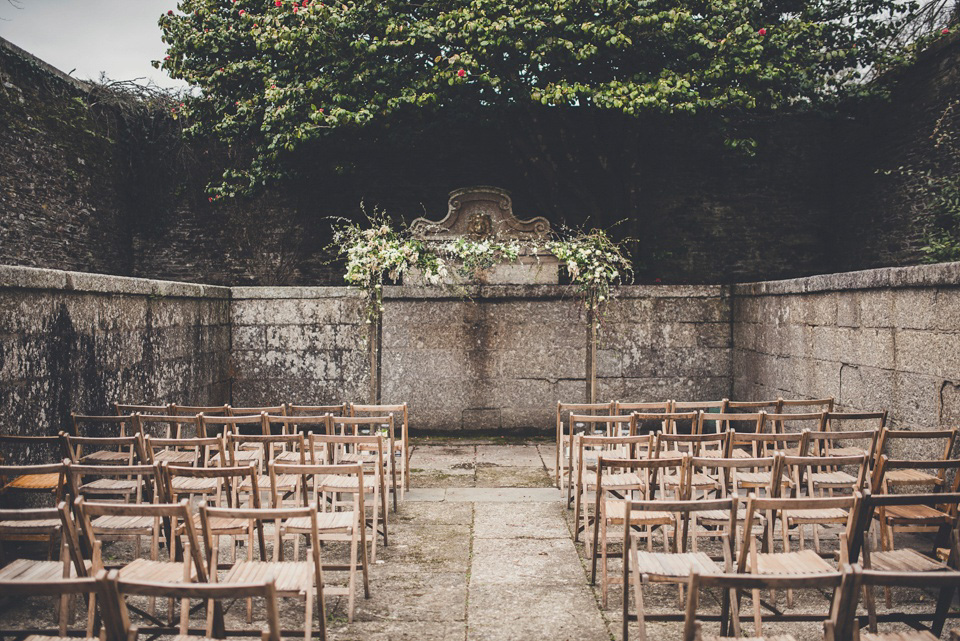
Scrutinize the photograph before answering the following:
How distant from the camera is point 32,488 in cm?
365

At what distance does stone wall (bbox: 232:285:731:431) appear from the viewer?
24.9ft

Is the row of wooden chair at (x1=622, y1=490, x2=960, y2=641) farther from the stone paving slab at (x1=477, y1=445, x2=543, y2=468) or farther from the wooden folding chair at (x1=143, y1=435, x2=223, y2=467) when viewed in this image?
the stone paving slab at (x1=477, y1=445, x2=543, y2=468)

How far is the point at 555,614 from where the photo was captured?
122 inches

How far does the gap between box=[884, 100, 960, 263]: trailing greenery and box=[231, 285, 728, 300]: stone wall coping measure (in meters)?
2.62

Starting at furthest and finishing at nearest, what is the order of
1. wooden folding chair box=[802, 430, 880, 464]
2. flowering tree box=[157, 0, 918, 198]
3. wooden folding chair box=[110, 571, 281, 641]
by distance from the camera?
flowering tree box=[157, 0, 918, 198]
wooden folding chair box=[802, 430, 880, 464]
wooden folding chair box=[110, 571, 281, 641]

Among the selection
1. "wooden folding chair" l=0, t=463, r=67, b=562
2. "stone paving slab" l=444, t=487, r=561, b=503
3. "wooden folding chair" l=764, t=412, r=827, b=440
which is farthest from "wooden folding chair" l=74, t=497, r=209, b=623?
"wooden folding chair" l=764, t=412, r=827, b=440

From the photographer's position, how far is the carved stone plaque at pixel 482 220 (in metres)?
8.34

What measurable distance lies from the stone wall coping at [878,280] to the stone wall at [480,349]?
127cm

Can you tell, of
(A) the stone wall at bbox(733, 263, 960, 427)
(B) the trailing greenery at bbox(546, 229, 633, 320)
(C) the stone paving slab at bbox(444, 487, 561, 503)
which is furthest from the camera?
(B) the trailing greenery at bbox(546, 229, 633, 320)

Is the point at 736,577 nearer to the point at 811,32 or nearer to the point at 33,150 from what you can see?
the point at 811,32

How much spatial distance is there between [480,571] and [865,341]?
355 cm

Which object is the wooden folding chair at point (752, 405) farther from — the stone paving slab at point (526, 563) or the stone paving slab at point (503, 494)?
the stone paving slab at point (526, 563)

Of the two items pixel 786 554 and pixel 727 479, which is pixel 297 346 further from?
pixel 786 554

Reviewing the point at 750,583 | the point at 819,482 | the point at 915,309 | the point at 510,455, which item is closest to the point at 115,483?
the point at 750,583
